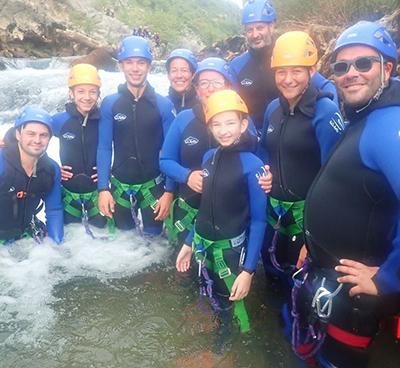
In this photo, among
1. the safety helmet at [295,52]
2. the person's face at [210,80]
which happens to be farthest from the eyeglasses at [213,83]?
the safety helmet at [295,52]

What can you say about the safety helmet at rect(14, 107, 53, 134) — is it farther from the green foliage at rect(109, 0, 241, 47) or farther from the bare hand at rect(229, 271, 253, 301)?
the green foliage at rect(109, 0, 241, 47)

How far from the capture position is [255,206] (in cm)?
314

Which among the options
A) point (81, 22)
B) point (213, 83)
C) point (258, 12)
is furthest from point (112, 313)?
point (81, 22)

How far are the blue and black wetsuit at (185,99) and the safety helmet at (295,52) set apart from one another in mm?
1494

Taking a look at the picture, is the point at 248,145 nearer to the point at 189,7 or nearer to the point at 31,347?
the point at 31,347

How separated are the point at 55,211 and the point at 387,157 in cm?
377

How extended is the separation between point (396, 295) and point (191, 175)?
2044 mm

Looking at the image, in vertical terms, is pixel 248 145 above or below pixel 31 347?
above

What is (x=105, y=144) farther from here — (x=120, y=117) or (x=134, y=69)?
(x=134, y=69)

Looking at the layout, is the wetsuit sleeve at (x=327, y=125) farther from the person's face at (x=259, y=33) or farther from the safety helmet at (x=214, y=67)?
the person's face at (x=259, y=33)

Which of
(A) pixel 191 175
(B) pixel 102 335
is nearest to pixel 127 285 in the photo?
(B) pixel 102 335

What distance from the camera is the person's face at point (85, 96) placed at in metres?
4.27

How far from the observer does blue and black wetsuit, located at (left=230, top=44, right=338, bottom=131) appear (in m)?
4.37

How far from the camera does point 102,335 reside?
3197 mm
